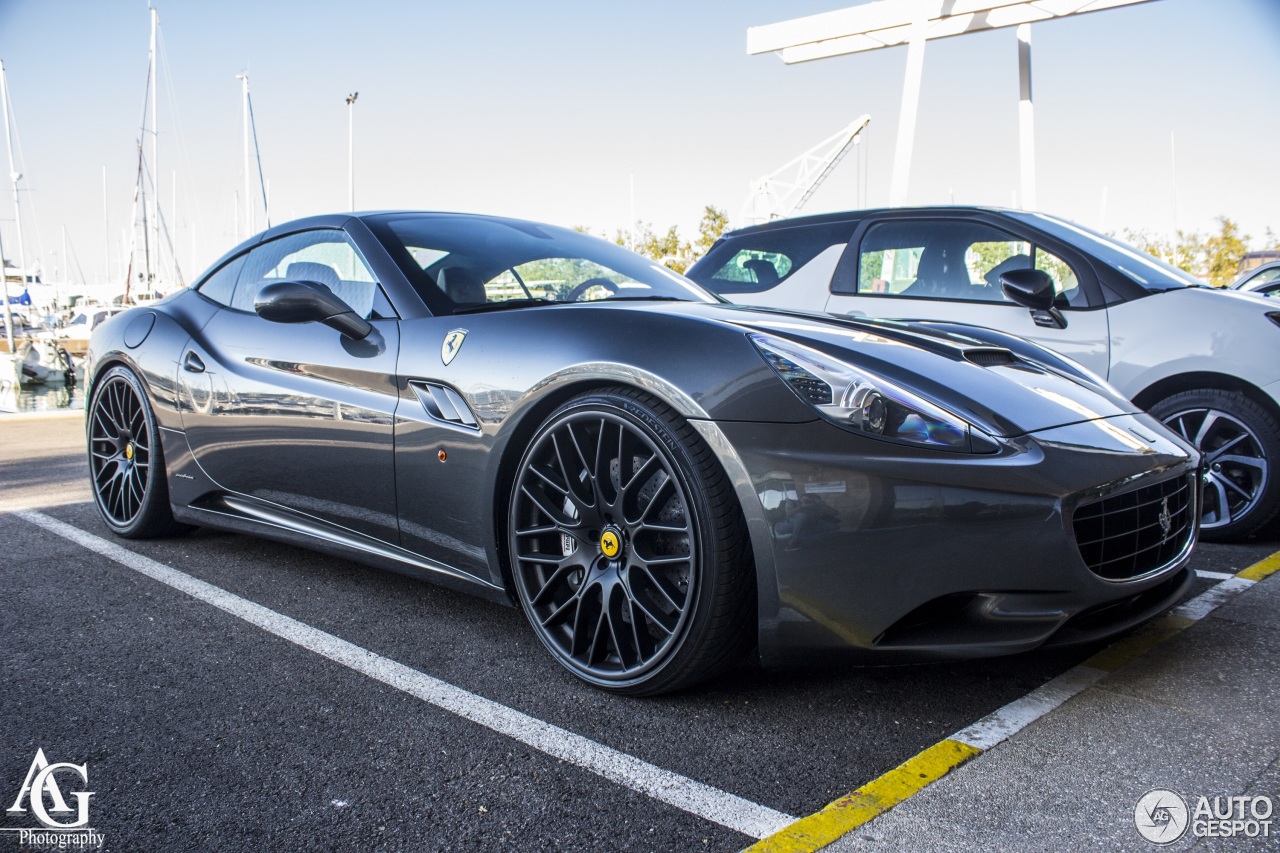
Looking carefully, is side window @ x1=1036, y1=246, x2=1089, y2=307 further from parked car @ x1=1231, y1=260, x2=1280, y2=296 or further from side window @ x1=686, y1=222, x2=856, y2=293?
parked car @ x1=1231, y1=260, x2=1280, y2=296

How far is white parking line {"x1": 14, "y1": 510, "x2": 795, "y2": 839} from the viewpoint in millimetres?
1808

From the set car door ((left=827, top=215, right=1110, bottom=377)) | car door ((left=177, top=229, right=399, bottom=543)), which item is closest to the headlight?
car door ((left=177, top=229, right=399, bottom=543))

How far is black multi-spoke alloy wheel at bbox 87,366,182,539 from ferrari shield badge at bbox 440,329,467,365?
1668mm

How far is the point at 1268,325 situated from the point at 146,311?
4.46 meters

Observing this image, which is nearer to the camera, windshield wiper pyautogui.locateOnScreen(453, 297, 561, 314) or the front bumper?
the front bumper

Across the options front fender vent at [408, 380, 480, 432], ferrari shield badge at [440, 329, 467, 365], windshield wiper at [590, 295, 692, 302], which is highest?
windshield wiper at [590, 295, 692, 302]

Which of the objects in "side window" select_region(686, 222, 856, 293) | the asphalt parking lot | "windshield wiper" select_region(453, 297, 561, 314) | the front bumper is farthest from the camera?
"side window" select_region(686, 222, 856, 293)

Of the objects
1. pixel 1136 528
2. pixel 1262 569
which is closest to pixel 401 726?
pixel 1136 528

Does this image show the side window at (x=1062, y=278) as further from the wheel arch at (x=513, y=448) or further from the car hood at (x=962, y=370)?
the wheel arch at (x=513, y=448)

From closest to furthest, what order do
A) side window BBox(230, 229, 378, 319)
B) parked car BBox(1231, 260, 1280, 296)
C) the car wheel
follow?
1. side window BBox(230, 229, 378, 319)
2. the car wheel
3. parked car BBox(1231, 260, 1280, 296)

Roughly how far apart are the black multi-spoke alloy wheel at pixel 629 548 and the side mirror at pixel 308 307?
0.81 meters

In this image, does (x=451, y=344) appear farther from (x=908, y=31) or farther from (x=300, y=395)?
(x=908, y=31)

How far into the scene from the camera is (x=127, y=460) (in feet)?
13.0

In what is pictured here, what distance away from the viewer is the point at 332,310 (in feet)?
9.53
